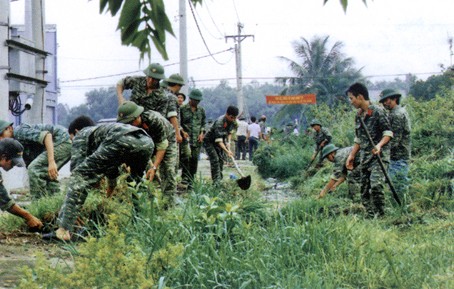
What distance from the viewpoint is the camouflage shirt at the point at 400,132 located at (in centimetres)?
895

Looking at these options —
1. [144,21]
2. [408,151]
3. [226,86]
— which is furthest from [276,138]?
[226,86]

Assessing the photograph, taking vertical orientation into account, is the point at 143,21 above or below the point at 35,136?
above

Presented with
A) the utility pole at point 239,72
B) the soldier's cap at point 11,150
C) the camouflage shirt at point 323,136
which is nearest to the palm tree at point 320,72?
the utility pole at point 239,72

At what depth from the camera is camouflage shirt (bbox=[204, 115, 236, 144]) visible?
1136 centimetres

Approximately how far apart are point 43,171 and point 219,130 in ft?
11.4

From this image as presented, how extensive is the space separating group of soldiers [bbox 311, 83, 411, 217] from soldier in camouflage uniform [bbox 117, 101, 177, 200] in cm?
175

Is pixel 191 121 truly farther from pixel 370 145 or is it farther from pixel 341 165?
pixel 370 145

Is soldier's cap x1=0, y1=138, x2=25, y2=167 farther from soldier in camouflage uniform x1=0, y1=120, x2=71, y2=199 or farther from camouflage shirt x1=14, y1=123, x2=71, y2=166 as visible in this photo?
camouflage shirt x1=14, y1=123, x2=71, y2=166

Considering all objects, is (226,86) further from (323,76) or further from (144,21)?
(144,21)

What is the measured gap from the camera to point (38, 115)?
41.6ft

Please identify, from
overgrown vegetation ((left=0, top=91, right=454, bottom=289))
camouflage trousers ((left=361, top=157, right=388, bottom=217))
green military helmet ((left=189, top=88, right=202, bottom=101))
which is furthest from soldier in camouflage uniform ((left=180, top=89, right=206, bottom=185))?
overgrown vegetation ((left=0, top=91, right=454, bottom=289))

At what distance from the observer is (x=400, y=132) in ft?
29.3

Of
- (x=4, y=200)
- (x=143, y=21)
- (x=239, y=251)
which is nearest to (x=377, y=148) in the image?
(x=239, y=251)

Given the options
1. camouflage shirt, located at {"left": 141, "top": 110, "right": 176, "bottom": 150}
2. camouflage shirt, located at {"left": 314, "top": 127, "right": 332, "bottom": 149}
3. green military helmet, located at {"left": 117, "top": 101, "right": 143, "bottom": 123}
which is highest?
green military helmet, located at {"left": 117, "top": 101, "right": 143, "bottom": 123}
